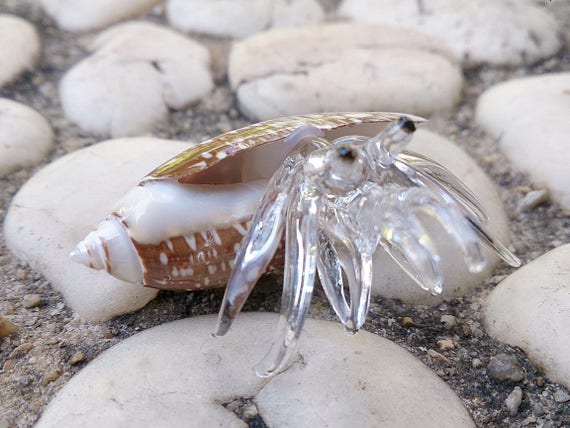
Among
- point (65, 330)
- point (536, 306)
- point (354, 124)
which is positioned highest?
point (354, 124)

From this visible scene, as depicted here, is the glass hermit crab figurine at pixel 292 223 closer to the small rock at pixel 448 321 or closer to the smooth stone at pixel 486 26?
the small rock at pixel 448 321

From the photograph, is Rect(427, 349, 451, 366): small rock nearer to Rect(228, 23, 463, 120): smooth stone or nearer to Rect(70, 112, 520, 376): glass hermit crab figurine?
Rect(70, 112, 520, 376): glass hermit crab figurine

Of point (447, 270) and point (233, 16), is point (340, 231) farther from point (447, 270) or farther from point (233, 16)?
point (233, 16)

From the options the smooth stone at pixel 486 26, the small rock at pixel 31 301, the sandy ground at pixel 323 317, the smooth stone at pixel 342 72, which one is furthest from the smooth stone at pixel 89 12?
the small rock at pixel 31 301

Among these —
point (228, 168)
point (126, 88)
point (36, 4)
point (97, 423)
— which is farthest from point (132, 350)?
point (36, 4)

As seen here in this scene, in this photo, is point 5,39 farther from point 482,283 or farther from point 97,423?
point 482,283

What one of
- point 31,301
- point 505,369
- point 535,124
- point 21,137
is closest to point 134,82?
point 21,137

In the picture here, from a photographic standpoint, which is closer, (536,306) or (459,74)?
(536,306)
